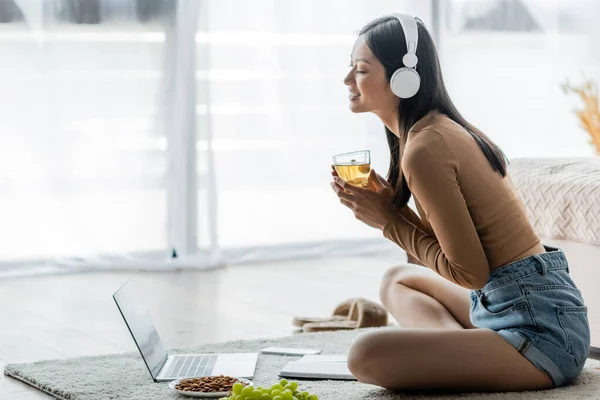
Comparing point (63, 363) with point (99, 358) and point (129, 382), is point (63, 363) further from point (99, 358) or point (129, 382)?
point (129, 382)

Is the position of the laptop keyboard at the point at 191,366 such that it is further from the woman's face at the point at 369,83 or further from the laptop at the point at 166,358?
the woman's face at the point at 369,83

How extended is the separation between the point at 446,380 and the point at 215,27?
2849 mm

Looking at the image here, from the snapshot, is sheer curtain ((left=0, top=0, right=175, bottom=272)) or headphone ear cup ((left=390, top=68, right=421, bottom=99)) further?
sheer curtain ((left=0, top=0, right=175, bottom=272))

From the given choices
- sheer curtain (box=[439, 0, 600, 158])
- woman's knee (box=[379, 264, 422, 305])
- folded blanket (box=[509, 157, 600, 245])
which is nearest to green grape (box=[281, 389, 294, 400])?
woman's knee (box=[379, 264, 422, 305])

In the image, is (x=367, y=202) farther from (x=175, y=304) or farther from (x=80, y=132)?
(x=80, y=132)

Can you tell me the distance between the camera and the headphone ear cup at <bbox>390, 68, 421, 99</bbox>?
6.75ft

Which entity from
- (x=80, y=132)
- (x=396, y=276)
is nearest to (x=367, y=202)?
(x=396, y=276)

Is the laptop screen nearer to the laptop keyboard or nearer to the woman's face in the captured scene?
the laptop keyboard

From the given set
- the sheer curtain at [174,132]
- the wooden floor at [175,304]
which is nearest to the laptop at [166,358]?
the wooden floor at [175,304]

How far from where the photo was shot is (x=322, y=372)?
2387 millimetres

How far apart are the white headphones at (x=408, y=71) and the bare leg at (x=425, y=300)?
61 cm

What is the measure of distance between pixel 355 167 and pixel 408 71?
23cm

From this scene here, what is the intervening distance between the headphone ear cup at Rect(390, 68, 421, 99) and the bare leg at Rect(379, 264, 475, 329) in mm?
618

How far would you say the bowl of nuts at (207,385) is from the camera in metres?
2.18
